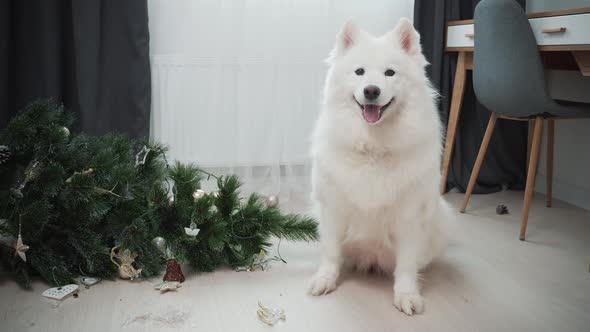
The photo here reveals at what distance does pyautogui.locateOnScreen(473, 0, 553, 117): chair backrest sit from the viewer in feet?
8.27

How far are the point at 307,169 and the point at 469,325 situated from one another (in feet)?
6.17

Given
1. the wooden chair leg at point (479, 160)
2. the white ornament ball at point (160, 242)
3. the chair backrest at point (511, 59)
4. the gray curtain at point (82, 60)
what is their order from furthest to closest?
the wooden chair leg at point (479, 160), the gray curtain at point (82, 60), the chair backrest at point (511, 59), the white ornament ball at point (160, 242)

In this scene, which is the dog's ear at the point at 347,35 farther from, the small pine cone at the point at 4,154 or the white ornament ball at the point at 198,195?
the small pine cone at the point at 4,154

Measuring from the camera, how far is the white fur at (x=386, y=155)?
1.89 meters

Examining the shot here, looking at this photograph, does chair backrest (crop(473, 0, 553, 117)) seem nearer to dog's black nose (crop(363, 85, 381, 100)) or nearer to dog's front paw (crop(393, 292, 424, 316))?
dog's black nose (crop(363, 85, 381, 100))

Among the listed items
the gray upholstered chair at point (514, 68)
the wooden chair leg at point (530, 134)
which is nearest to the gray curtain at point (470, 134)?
the wooden chair leg at point (530, 134)

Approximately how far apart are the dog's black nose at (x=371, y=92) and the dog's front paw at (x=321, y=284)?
2.29ft

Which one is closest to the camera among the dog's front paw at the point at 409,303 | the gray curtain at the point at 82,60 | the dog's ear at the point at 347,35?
the dog's front paw at the point at 409,303

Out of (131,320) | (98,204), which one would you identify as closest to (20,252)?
(98,204)

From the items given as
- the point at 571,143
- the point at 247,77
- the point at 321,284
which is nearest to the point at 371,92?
the point at 321,284

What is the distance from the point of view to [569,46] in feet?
8.03

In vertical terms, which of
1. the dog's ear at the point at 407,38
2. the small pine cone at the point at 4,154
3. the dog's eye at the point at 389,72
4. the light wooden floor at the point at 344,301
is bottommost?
the light wooden floor at the point at 344,301

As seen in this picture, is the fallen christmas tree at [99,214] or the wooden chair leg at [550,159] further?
the wooden chair leg at [550,159]

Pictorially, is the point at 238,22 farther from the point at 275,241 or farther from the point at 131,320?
the point at 131,320
